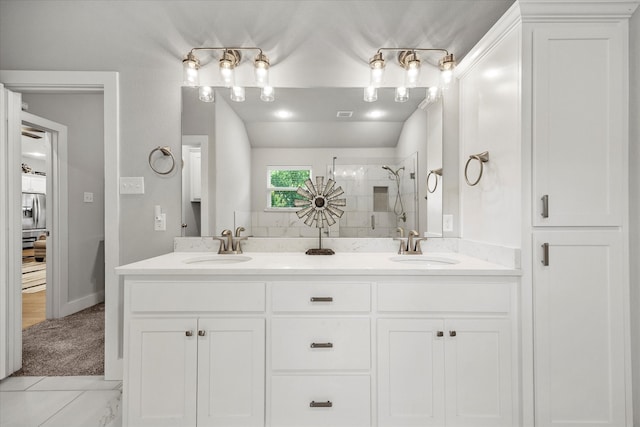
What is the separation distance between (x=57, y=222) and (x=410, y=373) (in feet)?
12.1

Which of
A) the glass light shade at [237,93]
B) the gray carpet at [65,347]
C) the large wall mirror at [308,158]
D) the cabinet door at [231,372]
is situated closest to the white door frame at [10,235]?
the gray carpet at [65,347]

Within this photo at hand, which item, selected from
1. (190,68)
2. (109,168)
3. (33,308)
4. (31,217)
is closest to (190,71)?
(190,68)

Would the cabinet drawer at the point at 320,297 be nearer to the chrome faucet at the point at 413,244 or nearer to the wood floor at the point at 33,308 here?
the chrome faucet at the point at 413,244

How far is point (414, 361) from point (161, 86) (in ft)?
7.29

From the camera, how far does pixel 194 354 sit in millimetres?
1505

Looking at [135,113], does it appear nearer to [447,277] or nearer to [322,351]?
[322,351]

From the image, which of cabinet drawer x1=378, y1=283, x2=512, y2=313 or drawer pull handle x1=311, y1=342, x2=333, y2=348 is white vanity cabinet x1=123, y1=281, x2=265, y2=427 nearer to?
drawer pull handle x1=311, y1=342, x2=333, y2=348

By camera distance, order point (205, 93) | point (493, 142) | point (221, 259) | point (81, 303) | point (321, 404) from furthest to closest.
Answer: point (81, 303)
point (205, 93)
point (221, 259)
point (493, 142)
point (321, 404)

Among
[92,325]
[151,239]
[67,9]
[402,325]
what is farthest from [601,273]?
[92,325]

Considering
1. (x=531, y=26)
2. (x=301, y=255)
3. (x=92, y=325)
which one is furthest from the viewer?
(x=92, y=325)

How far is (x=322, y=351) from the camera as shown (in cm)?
150

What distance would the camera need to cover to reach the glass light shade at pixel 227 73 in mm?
2006

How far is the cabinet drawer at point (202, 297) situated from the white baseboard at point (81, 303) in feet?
8.51

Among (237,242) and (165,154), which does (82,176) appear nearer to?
(165,154)
